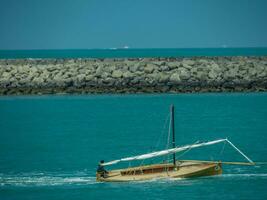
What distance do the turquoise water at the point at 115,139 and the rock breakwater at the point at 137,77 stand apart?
101 inches

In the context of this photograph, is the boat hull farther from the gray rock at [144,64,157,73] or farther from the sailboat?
the gray rock at [144,64,157,73]

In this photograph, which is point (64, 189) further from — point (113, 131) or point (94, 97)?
point (94, 97)

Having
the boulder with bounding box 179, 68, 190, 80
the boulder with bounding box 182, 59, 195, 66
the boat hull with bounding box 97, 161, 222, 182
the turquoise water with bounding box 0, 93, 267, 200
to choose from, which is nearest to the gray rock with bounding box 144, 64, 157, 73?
the boulder with bounding box 179, 68, 190, 80

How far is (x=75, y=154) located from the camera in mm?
46875

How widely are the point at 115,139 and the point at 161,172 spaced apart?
13.8 metres

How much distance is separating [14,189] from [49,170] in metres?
4.37

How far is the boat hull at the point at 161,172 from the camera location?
127 ft

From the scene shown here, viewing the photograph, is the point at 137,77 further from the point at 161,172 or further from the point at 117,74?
the point at 161,172

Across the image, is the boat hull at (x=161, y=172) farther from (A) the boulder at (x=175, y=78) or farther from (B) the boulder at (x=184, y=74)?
(B) the boulder at (x=184, y=74)

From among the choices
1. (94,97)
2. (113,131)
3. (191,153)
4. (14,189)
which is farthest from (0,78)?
(14,189)

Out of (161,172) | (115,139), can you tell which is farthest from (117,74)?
(161,172)

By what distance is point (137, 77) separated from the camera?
78188mm

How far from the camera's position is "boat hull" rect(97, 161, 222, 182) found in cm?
3859

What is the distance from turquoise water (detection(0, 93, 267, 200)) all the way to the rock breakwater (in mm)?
2569
